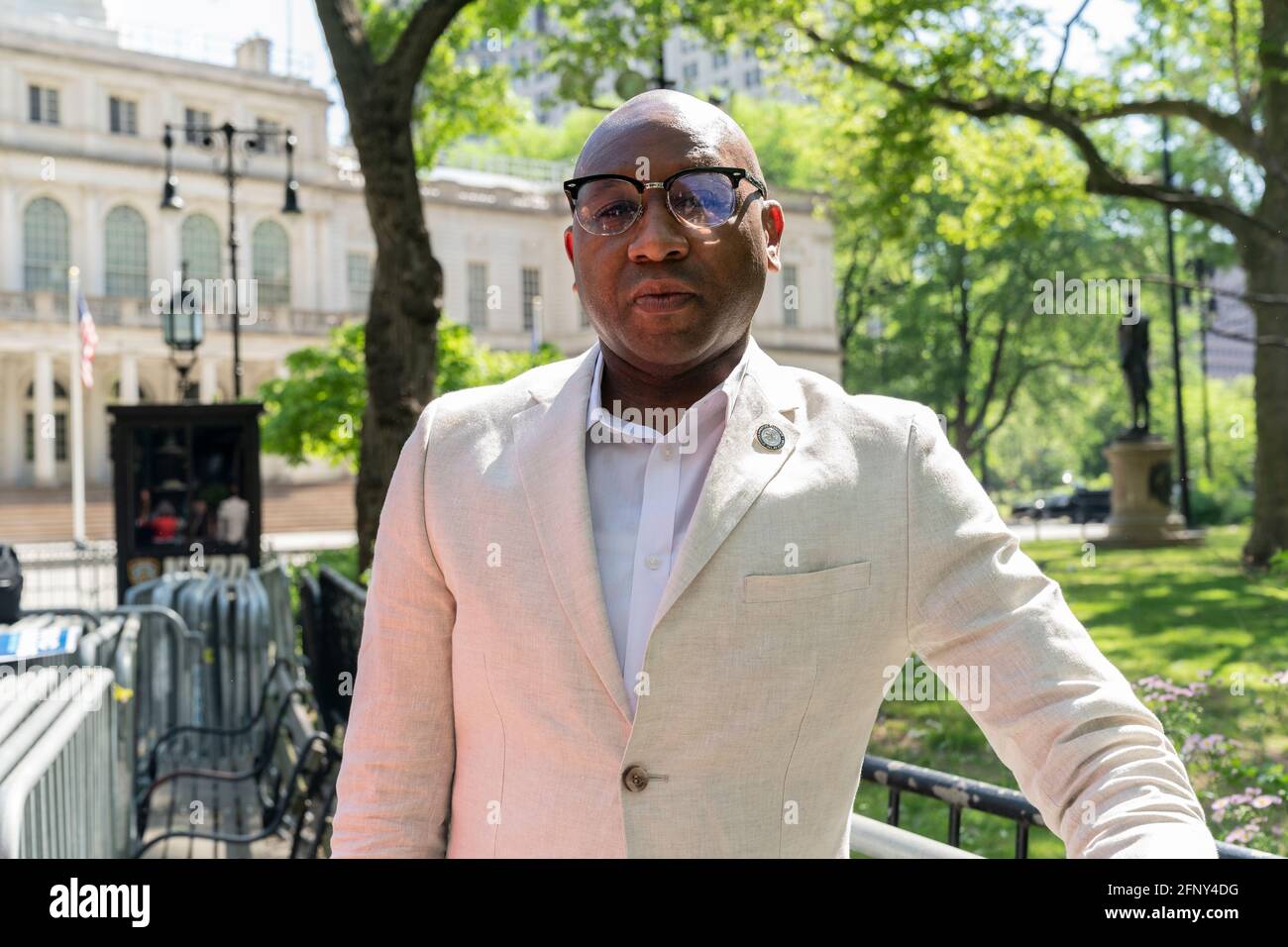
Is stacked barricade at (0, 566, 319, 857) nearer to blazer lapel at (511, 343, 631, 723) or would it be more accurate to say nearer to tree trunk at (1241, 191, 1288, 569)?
blazer lapel at (511, 343, 631, 723)

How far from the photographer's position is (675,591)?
1649 mm

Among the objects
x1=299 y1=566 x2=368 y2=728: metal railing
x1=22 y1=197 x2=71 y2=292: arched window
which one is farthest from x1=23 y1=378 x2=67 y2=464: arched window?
x1=299 y1=566 x2=368 y2=728: metal railing

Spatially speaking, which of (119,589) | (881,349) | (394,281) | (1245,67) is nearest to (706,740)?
(394,281)

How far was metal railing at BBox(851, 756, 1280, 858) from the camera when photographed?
2744mm

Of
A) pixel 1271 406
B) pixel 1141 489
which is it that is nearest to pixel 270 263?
pixel 1141 489

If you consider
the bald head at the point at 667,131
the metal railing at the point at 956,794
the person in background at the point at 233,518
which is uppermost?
the bald head at the point at 667,131

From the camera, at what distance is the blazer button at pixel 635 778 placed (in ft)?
5.49

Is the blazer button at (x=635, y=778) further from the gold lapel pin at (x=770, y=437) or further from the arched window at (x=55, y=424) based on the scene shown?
the arched window at (x=55, y=424)

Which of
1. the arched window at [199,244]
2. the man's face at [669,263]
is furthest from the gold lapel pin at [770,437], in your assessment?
the arched window at [199,244]

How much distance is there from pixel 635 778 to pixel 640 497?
0.38 metres

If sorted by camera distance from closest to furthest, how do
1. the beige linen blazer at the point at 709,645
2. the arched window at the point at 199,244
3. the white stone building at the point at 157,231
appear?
the beige linen blazer at the point at 709,645 → the white stone building at the point at 157,231 → the arched window at the point at 199,244

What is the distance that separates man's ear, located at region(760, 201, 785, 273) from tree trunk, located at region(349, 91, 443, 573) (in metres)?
7.33
